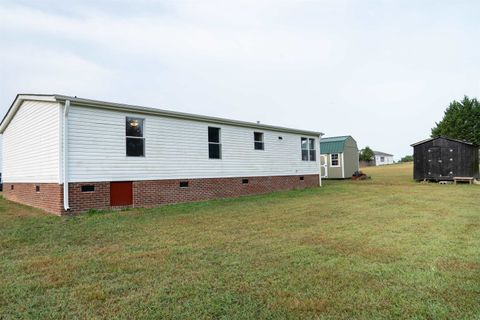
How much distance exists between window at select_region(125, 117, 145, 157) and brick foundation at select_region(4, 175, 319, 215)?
991mm

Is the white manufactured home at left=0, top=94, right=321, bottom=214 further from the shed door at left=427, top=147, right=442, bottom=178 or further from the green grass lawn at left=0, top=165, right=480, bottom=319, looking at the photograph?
the shed door at left=427, top=147, right=442, bottom=178

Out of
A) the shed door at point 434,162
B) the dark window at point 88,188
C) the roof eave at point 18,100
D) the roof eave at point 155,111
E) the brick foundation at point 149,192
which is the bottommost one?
the brick foundation at point 149,192

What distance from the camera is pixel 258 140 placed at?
14766 millimetres

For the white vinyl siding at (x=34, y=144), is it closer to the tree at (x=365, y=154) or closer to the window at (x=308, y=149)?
the window at (x=308, y=149)

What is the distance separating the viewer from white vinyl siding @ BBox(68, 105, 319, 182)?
29.9ft

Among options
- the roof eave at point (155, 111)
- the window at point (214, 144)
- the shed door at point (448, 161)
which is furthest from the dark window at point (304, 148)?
the shed door at point (448, 161)

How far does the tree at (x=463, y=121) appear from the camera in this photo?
38812 mm

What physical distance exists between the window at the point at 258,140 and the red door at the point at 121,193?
20.9 feet

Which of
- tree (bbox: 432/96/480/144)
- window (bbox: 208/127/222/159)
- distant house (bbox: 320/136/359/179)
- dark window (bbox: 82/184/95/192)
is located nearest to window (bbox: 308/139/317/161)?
window (bbox: 208/127/222/159)

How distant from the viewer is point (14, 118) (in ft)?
43.3

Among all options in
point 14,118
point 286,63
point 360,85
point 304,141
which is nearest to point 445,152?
point 360,85

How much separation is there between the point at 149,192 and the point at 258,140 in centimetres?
610

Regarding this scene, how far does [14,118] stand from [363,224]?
14110mm

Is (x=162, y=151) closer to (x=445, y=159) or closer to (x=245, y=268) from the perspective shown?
(x=245, y=268)
